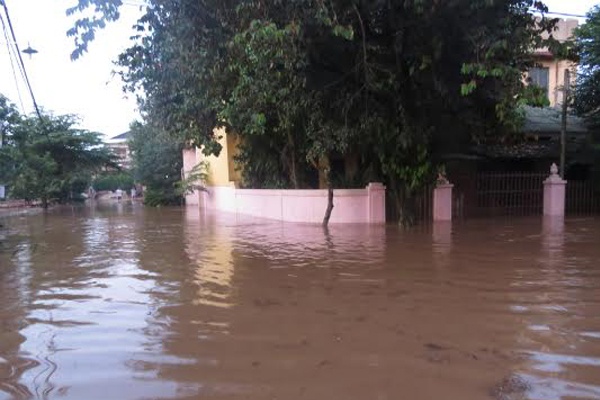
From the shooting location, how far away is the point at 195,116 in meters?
14.0

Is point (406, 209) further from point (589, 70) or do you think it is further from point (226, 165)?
point (226, 165)

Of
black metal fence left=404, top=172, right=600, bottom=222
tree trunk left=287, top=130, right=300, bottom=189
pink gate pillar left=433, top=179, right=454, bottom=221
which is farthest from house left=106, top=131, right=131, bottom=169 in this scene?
pink gate pillar left=433, top=179, right=454, bottom=221

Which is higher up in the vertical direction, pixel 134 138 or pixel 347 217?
pixel 134 138

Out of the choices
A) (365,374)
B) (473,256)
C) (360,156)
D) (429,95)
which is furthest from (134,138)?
(365,374)

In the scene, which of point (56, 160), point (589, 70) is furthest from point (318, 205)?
point (56, 160)

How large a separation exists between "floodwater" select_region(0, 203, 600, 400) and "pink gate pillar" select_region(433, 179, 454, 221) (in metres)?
5.74

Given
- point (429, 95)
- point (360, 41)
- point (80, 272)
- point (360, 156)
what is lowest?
point (80, 272)

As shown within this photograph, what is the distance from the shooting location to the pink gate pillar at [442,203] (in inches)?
657

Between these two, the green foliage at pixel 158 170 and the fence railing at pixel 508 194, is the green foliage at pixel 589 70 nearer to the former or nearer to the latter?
the fence railing at pixel 508 194

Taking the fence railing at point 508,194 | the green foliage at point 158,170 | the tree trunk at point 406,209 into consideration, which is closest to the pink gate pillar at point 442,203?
the tree trunk at point 406,209

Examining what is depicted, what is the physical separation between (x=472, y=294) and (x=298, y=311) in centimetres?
219

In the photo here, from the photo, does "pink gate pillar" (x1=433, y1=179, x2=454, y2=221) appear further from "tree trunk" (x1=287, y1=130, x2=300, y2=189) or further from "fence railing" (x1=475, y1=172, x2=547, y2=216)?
"tree trunk" (x1=287, y1=130, x2=300, y2=189)

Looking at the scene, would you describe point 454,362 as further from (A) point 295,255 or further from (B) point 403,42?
(B) point 403,42

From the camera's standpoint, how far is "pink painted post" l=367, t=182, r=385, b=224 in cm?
1583
